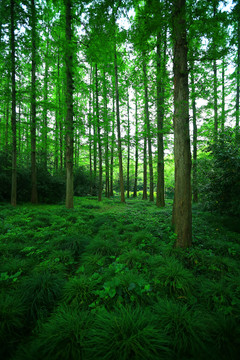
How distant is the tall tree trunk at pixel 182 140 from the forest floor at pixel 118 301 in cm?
60

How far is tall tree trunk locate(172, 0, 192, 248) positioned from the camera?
316 centimetres

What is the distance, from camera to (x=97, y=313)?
1787 millimetres

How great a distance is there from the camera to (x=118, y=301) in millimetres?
1920

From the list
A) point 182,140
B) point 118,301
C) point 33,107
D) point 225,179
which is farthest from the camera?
point 33,107

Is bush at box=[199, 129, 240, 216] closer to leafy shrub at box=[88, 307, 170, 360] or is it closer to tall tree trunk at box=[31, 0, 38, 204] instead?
leafy shrub at box=[88, 307, 170, 360]

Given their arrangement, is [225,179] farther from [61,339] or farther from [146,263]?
[61,339]

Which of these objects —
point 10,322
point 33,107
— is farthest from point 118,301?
Result: point 33,107

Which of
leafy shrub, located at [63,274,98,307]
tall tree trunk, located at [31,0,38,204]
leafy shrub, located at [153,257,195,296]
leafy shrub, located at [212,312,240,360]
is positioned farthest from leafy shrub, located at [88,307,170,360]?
tall tree trunk, located at [31,0,38,204]

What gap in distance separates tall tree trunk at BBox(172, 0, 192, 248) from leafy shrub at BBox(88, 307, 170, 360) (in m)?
2.10

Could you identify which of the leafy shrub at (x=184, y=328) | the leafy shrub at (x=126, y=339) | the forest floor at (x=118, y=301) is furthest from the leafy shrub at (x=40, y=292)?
the leafy shrub at (x=184, y=328)

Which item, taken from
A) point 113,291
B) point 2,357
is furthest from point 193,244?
point 2,357

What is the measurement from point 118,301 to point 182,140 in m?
3.17

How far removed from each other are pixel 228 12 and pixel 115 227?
5.79 meters

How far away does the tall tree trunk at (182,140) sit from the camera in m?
3.16
